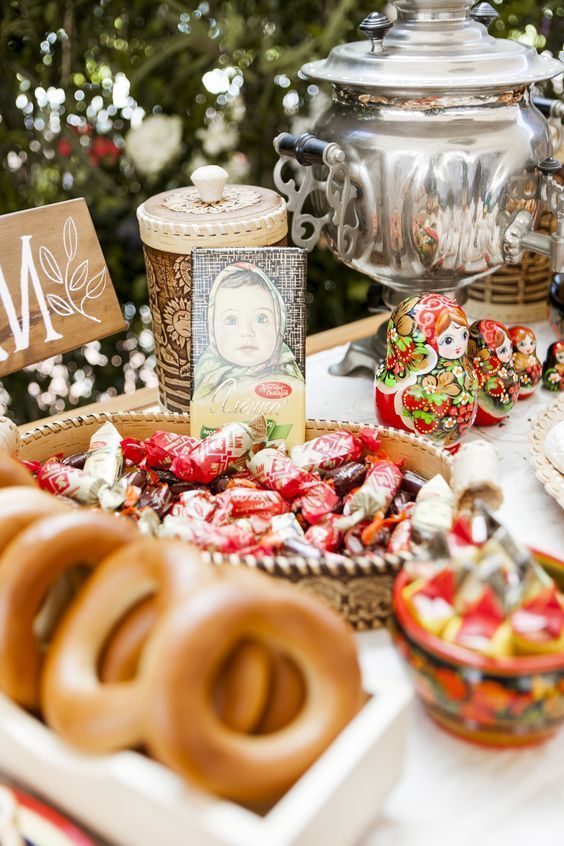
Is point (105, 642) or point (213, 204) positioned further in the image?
point (213, 204)

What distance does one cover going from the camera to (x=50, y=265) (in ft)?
3.05

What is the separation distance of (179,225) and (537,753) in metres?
0.70

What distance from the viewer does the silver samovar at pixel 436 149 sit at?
0.99 m

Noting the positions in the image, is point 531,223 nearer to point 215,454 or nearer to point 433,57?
point 433,57

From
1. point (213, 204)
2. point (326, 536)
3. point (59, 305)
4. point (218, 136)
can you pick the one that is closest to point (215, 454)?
point (326, 536)

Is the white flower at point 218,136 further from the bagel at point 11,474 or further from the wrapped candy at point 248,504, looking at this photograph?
the bagel at point 11,474

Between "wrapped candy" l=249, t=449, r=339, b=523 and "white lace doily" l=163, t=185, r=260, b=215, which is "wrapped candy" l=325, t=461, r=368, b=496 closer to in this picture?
"wrapped candy" l=249, t=449, r=339, b=523

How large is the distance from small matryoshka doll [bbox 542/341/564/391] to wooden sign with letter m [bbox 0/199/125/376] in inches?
23.9

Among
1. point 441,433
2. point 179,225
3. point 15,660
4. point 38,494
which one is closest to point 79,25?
point 179,225

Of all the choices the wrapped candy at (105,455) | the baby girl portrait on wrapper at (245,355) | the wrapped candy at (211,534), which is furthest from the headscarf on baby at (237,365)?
the wrapped candy at (211,534)

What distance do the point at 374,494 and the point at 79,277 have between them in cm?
44

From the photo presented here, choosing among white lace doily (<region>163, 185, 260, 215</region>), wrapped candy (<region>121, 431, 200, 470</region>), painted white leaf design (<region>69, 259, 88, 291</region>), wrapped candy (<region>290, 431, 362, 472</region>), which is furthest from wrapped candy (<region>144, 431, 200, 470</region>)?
white lace doily (<region>163, 185, 260, 215</region>)

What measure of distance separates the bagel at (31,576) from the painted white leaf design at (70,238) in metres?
0.50

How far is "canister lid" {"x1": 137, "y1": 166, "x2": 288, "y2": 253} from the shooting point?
1.00 meters
